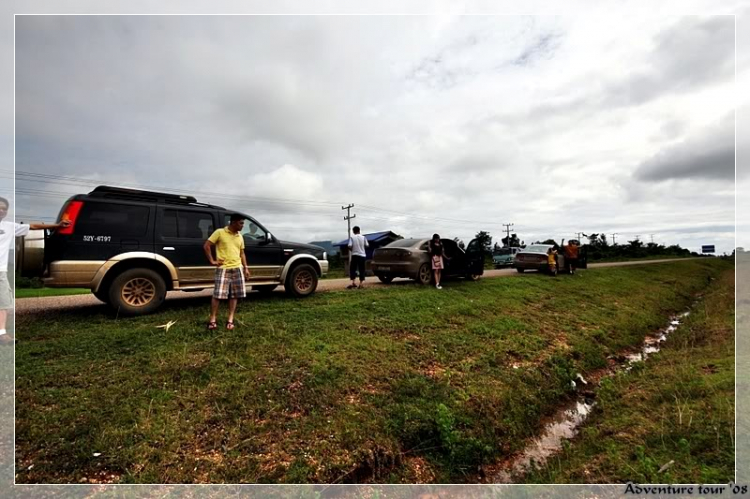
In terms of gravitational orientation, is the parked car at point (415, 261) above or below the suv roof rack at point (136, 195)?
below

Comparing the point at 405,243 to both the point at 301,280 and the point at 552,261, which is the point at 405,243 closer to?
the point at 301,280

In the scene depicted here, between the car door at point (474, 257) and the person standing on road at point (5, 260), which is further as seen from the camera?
the car door at point (474, 257)

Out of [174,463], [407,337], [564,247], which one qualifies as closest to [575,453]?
[407,337]

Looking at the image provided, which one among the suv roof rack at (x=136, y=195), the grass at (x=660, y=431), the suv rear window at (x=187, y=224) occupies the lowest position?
the grass at (x=660, y=431)

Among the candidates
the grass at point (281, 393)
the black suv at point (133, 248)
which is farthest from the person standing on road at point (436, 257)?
the black suv at point (133, 248)

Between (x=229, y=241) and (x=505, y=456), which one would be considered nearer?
(x=505, y=456)

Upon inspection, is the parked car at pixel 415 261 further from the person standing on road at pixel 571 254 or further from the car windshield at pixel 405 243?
the person standing on road at pixel 571 254

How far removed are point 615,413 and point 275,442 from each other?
4.28 m

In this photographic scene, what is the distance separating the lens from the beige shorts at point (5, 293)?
4.30 metres

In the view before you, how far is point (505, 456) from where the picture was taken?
3801 millimetres

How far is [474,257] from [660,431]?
868 centimetres

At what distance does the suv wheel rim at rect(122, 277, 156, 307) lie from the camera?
5480 millimetres

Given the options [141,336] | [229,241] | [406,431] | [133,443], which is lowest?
[406,431]

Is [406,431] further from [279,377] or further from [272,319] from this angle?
[272,319]
